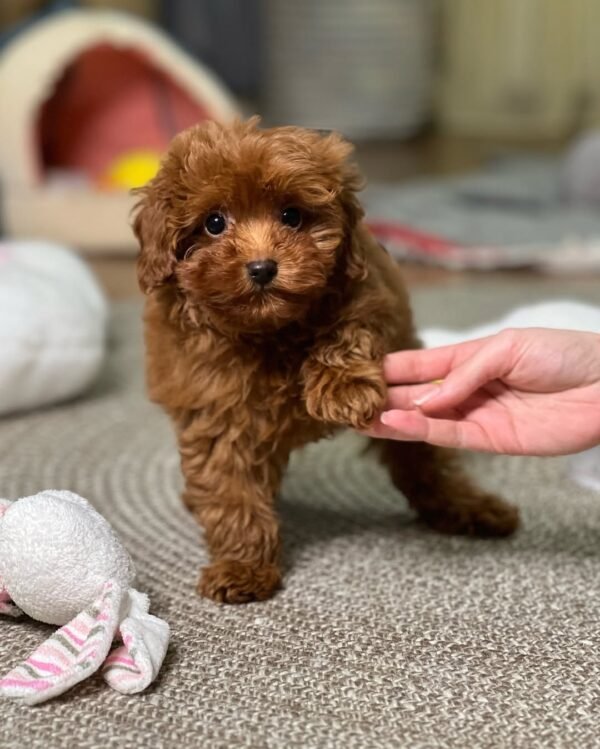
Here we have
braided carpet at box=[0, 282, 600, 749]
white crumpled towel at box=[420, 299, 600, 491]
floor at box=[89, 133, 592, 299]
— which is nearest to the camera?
braided carpet at box=[0, 282, 600, 749]

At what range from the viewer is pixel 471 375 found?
1.28 metres

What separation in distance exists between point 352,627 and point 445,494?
31 cm

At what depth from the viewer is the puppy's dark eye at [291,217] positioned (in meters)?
1.23

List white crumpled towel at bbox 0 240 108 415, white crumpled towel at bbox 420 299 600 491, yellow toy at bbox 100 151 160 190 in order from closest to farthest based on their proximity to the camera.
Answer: white crumpled towel at bbox 420 299 600 491 < white crumpled towel at bbox 0 240 108 415 < yellow toy at bbox 100 151 160 190

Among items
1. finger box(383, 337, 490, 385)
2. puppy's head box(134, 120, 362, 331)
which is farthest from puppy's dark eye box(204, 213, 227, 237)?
finger box(383, 337, 490, 385)

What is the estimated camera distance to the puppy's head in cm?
119

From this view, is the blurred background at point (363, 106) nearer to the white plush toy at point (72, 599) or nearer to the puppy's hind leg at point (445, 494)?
the puppy's hind leg at point (445, 494)

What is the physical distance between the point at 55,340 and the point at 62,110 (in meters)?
1.91

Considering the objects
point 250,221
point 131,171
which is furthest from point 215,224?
point 131,171

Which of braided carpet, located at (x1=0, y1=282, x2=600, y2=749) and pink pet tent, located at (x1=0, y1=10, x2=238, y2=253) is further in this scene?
pink pet tent, located at (x1=0, y1=10, x2=238, y2=253)

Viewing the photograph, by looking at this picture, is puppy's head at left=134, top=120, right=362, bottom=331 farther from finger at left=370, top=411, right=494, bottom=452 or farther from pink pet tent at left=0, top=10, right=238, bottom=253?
pink pet tent at left=0, top=10, right=238, bottom=253

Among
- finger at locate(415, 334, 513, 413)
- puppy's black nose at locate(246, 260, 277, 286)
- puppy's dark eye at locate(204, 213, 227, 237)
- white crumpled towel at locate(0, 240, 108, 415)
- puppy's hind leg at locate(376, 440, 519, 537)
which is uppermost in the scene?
puppy's dark eye at locate(204, 213, 227, 237)

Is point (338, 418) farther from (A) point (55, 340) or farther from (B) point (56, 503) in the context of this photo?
(A) point (55, 340)

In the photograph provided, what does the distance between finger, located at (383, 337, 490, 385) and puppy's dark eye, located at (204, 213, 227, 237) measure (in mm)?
252
